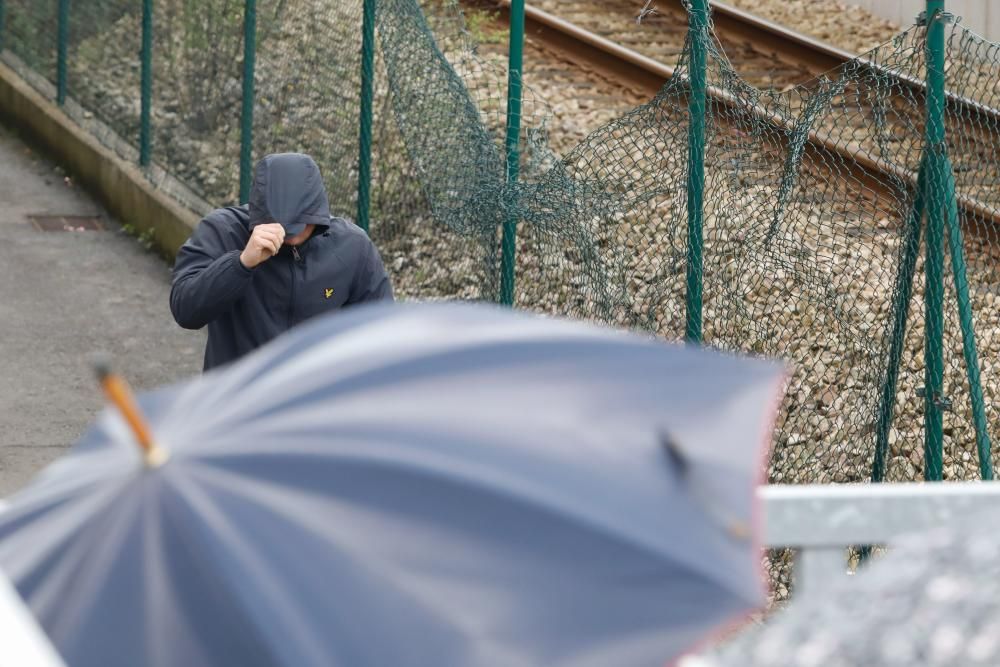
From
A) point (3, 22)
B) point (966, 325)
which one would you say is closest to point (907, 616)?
point (966, 325)

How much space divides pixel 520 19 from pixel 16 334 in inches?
144

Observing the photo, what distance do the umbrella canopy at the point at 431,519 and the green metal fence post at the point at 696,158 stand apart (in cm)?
344

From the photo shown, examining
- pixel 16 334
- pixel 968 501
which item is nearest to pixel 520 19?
pixel 16 334

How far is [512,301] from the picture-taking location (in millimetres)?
6738

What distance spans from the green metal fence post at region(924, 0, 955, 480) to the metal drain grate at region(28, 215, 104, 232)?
691 centimetres

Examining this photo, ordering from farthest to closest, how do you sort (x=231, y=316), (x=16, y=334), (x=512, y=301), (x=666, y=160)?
(x=16, y=334), (x=512, y=301), (x=666, y=160), (x=231, y=316)

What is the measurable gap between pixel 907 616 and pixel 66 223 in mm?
9828

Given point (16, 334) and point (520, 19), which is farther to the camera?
point (16, 334)

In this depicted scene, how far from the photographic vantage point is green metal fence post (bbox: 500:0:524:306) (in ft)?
21.7

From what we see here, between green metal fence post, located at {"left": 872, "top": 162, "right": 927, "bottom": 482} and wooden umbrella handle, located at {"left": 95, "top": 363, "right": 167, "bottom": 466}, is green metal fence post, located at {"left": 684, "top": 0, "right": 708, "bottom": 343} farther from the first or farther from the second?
wooden umbrella handle, located at {"left": 95, "top": 363, "right": 167, "bottom": 466}

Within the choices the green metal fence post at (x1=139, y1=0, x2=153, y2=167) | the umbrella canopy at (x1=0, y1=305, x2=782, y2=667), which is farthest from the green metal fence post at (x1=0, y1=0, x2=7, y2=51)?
the umbrella canopy at (x1=0, y1=305, x2=782, y2=667)

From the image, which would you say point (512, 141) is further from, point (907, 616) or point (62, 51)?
point (62, 51)

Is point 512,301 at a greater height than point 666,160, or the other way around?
point 666,160

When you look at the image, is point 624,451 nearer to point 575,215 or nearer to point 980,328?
point 575,215
